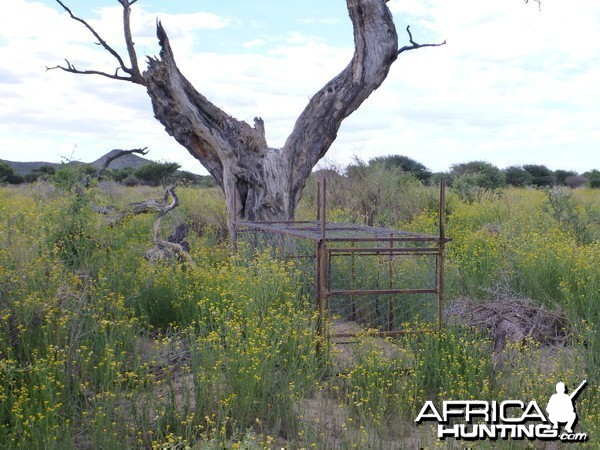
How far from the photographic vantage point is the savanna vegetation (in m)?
5.14

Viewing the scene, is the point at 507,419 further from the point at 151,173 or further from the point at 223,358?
the point at 151,173

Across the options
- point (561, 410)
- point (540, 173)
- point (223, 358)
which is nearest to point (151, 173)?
point (540, 173)

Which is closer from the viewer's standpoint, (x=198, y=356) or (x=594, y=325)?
(x=198, y=356)

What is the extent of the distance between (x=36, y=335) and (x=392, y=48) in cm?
784

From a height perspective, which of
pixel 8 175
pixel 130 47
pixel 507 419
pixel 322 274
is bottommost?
pixel 507 419

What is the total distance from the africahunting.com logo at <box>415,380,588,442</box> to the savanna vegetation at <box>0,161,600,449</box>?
0.11 metres

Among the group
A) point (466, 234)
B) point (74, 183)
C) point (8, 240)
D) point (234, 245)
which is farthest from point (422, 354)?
point (466, 234)

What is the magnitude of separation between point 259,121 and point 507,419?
7.61 m

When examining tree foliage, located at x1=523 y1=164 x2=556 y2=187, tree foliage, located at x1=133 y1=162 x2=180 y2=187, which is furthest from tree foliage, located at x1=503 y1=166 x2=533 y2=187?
tree foliage, located at x1=133 y1=162 x2=180 y2=187

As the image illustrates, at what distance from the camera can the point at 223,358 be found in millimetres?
5617

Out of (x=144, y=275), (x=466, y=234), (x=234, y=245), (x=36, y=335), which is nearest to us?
(x=36, y=335)

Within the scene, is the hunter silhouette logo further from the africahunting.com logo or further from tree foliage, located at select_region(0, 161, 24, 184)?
tree foliage, located at select_region(0, 161, 24, 184)

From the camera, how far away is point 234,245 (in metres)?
10.7

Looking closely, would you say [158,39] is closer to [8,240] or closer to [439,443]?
[8,240]
